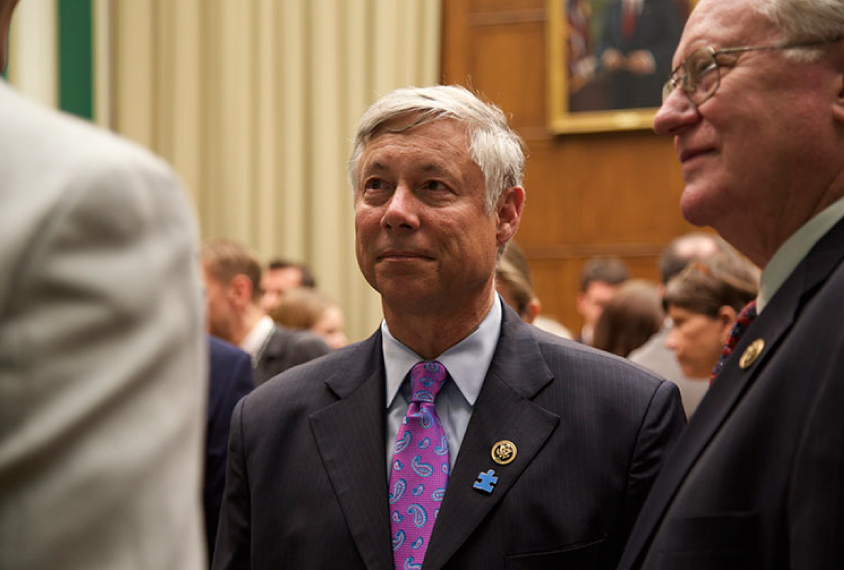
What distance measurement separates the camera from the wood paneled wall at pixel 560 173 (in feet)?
34.1

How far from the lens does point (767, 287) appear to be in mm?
1869

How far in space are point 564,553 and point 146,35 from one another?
33.8 ft

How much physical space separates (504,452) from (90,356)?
157 centimetres

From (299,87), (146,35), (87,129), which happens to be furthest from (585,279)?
(87,129)

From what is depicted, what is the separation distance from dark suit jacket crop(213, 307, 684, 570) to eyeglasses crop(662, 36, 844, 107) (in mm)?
782

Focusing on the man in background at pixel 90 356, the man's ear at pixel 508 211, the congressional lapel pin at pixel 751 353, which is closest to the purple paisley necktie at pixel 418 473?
the man's ear at pixel 508 211

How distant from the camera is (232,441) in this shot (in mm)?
2600

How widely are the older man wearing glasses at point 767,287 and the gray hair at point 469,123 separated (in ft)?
2.12

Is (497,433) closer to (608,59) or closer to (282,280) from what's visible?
(282,280)

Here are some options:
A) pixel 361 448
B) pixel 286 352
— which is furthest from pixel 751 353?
pixel 286 352

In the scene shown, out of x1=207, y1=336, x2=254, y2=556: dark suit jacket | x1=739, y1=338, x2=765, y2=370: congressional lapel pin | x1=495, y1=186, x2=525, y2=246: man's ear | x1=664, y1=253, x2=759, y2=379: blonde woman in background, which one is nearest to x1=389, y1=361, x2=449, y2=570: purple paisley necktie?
x1=495, y1=186, x2=525, y2=246: man's ear

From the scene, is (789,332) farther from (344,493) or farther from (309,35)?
(309,35)

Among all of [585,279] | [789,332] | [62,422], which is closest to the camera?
[62,422]

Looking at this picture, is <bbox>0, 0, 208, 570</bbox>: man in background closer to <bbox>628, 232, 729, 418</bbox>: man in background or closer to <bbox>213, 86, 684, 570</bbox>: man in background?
<bbox>213, 86, 684, 570</bbox>: man in background
